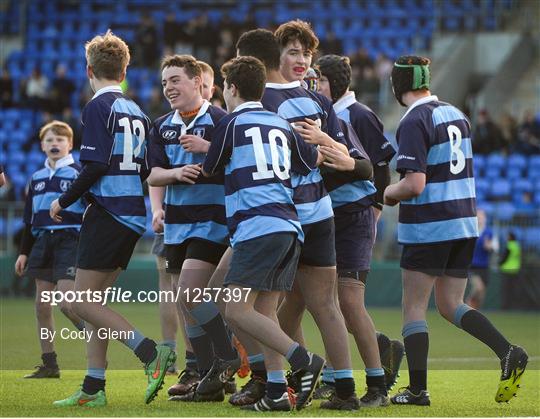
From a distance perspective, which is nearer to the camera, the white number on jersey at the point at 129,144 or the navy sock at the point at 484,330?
the white number on jersey at the point at 129,144

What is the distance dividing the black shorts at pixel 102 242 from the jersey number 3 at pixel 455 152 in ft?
6.62

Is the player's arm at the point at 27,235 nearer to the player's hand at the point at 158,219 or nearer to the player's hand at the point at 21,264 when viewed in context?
the player's hand at the point at 21,264

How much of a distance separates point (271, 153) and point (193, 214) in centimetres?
101

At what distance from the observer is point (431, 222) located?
7480mm

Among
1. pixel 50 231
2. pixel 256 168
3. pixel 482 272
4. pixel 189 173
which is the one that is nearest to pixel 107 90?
pixel 189 173

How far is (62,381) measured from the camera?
874 centimetres

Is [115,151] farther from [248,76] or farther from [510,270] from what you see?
[510,270]

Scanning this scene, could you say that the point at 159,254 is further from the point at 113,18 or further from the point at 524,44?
the point at 113,18

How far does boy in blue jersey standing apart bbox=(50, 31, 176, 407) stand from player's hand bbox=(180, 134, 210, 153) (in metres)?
0.31

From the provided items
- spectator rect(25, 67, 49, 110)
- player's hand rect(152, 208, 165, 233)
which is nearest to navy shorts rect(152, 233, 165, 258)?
player's hand rect(152, 208, 165, 233)

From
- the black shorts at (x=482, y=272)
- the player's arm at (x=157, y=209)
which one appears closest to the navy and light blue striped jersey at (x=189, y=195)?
the player's arm at (x=157, y=209)

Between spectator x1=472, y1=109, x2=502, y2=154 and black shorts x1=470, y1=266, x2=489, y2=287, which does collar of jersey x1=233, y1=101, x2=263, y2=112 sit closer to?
black shorts x1=470, y1=266, x2=489, y2=287

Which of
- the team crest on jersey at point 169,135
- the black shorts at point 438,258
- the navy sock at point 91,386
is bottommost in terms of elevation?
the navy sock at point 91,386

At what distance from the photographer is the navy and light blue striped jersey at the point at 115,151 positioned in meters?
7.13
